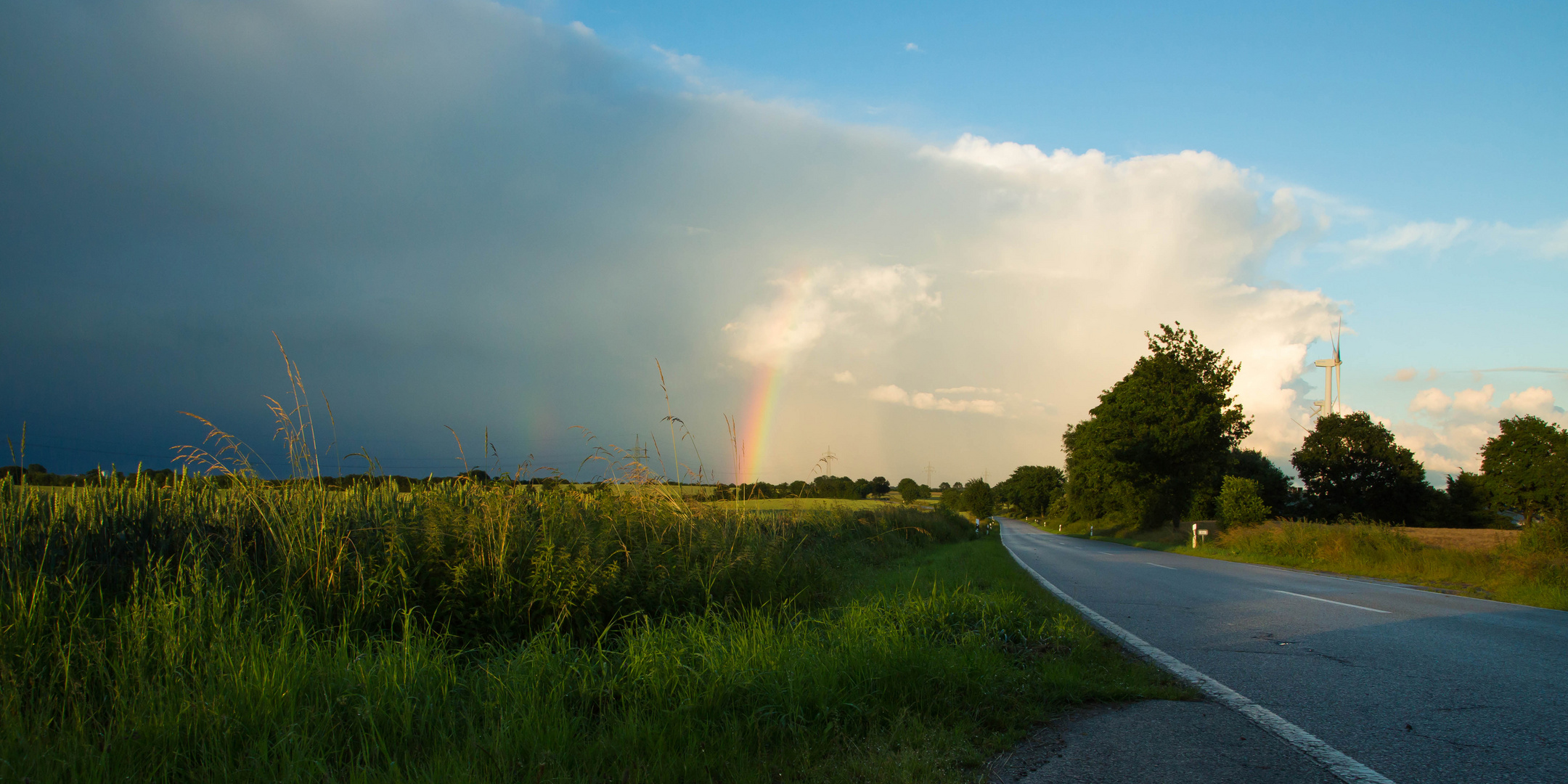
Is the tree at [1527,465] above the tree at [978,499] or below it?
above

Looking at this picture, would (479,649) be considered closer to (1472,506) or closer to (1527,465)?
(1527,465)

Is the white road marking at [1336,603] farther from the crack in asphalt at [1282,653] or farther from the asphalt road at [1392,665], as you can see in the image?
the crack in asphalt at [1282,653]

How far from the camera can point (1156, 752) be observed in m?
3.54

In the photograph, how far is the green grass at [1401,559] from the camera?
11.4m

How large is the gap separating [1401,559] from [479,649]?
20254 millimetres

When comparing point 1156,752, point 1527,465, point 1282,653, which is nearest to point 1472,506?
point 1527,465

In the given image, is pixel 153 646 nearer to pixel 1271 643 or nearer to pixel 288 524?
pixel 288 524

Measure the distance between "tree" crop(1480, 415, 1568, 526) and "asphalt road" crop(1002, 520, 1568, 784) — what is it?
4899cm

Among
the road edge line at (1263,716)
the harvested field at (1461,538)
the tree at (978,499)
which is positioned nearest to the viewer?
the road edge line at (1263,716)

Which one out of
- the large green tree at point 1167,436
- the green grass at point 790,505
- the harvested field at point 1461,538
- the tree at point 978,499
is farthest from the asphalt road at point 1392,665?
the tree at point 978,499

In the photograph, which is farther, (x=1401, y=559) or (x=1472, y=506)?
(x=1472, y=506)

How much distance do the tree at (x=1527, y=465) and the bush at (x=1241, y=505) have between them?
87.5ft

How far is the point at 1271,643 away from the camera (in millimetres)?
6297

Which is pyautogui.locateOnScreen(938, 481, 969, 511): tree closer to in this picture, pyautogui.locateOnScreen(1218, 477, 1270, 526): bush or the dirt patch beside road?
pyautogui.locateOnScreen(1218, 477, 1270, 526): bush
